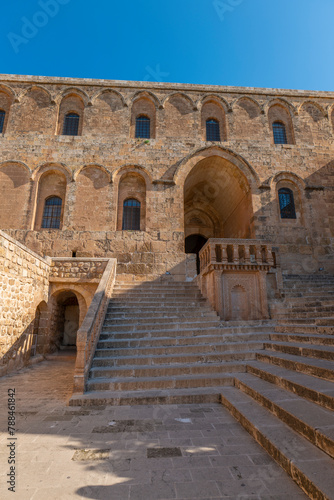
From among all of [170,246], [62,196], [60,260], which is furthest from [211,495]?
[62,196]

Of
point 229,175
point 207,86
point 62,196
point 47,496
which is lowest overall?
point 47,496

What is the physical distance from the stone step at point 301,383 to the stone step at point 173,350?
3.74 feet

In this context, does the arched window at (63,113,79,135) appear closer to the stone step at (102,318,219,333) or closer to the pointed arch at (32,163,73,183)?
the pointed arch at (32,163,73,183)

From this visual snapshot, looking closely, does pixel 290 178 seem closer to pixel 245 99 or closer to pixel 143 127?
pixel 245 99

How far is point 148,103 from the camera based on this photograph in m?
15.4

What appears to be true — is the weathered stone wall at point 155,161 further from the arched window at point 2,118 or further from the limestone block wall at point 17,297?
the limestone block wall at point 17,297

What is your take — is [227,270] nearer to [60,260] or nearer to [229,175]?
[60,260]

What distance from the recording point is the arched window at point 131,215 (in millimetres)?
13570

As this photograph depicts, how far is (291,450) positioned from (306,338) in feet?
10.8

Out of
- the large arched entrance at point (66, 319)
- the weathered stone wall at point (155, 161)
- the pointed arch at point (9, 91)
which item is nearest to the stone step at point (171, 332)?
the large arched entrance at point (66, 319)

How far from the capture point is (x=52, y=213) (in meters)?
13.6

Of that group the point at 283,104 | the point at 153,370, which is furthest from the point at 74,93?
the point at 153,370

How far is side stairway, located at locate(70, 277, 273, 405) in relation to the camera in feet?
15.1

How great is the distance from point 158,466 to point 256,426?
120cm
